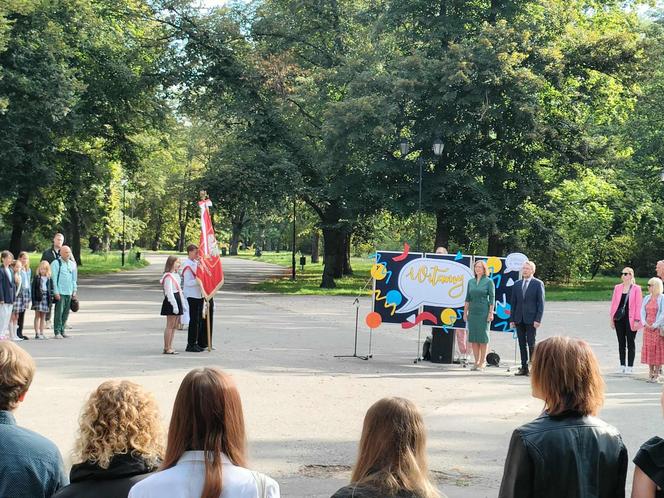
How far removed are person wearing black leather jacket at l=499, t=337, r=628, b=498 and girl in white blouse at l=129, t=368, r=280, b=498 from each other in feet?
3.81

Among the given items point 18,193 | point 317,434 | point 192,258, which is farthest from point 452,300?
point 18,193

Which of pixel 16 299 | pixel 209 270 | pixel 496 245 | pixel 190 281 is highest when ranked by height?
pixel 496 245

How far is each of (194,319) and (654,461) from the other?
1441cm

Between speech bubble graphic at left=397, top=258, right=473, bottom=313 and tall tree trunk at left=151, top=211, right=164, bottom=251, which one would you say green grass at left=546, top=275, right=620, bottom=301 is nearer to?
speech bubble graphic at left=397, top=258, right=473, bottom=313

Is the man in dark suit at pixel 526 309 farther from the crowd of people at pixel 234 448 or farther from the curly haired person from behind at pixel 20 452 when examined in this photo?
the curly haired person from behind at pixel 20 452

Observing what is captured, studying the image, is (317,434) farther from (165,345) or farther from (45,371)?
Answer: (165,345)

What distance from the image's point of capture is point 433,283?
16.5 metres

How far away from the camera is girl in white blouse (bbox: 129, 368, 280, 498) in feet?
10.0

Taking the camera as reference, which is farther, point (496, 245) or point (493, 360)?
point (496, 245)

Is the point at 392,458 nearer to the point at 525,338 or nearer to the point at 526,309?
the point at 526,309

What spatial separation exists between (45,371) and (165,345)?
304 centimetres

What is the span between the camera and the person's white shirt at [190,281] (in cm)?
1702

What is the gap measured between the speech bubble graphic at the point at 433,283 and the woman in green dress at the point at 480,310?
0.71 meters

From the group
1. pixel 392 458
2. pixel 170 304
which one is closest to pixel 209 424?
pixel 392 458
